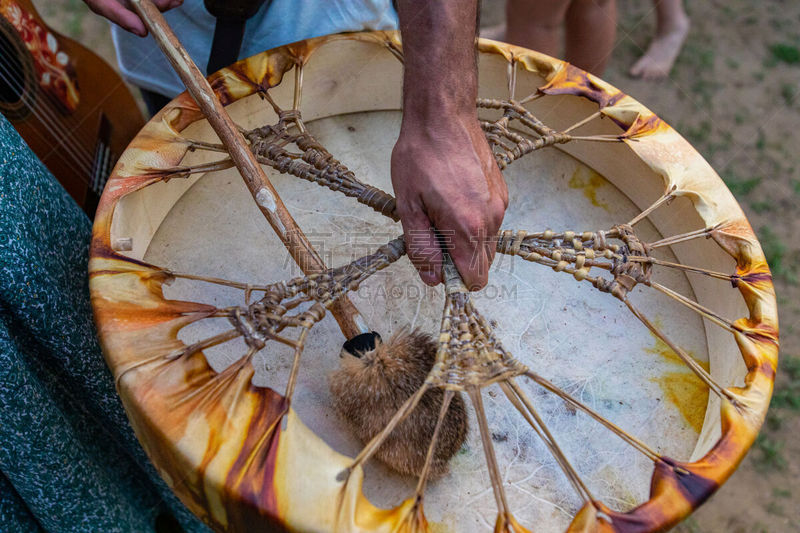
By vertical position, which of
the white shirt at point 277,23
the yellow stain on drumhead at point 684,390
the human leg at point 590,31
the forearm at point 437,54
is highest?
the white shirt at point 277,23

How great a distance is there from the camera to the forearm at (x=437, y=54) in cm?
82

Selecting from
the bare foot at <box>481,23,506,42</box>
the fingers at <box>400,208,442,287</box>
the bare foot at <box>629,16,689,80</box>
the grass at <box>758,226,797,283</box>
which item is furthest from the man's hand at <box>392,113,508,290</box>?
the bare foot at <box>629,16,689,80</box>

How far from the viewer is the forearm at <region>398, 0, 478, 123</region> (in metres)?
0.82

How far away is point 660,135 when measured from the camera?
987 mm

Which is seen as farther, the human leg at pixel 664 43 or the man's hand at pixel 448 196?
the human leg at pixel 664 43

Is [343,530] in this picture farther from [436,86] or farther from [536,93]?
[536,93]

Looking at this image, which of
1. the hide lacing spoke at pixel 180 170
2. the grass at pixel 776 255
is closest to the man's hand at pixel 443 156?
the hide lacing spoke at pixel 180 170

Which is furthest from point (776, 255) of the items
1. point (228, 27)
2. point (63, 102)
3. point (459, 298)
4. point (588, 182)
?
point (63, 102)

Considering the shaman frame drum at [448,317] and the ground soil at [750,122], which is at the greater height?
the shaman frame drum at [448,317]

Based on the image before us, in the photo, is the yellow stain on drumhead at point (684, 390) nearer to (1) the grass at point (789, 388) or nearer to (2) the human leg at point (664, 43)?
(1) the grass at point (789, 388)

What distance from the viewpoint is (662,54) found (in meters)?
2.48

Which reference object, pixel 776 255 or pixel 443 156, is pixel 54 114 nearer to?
pixel 443 156

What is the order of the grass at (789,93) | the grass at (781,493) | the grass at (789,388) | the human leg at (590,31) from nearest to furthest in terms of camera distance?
the grass at (781,493) → the grass at (789,388) → the human leg at (590,31) → the grass at (789,93)

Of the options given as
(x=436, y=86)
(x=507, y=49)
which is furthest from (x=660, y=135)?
(x=436, y=86)
